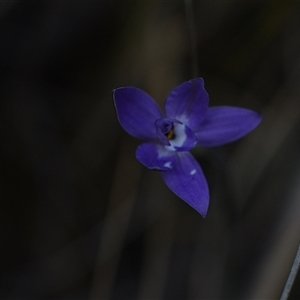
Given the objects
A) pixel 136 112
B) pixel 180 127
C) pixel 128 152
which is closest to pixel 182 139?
pixel 180 127

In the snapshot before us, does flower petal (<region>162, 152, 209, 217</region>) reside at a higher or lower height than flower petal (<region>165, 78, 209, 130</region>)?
lower

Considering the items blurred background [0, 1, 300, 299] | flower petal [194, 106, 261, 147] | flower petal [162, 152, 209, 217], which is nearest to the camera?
flower petal [162, 152, 209, 217]

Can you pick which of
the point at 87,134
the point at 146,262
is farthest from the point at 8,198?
the point at 146,262

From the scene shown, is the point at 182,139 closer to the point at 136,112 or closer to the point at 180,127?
the point at 180,127

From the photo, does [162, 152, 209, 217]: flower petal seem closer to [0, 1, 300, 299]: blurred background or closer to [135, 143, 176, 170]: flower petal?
[135, 143, 176, 170]: flower petal

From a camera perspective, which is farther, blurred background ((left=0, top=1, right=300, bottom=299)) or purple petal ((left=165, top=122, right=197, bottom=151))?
blurred background ((left=0, top=1, right=300, bottom=299))

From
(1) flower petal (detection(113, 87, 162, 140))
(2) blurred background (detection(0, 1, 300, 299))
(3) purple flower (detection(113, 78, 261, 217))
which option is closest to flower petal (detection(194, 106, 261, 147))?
(3) purple flower (detection(113, 78, 261, 217))

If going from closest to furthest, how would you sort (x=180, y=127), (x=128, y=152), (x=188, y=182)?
(x=188, y=182) < (x=180, y=127) < (x=128, y=152)
